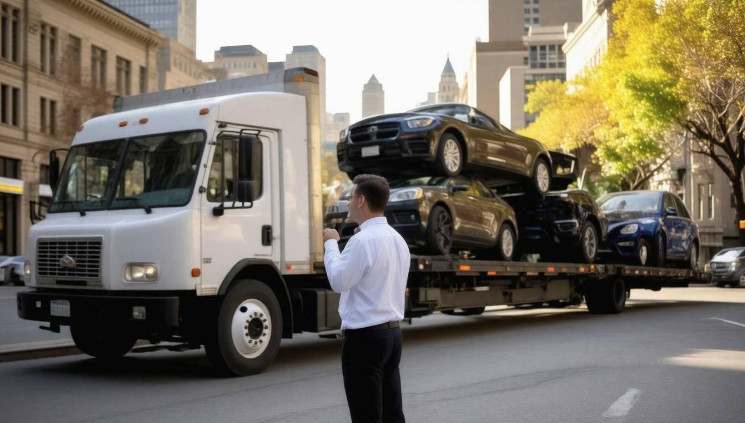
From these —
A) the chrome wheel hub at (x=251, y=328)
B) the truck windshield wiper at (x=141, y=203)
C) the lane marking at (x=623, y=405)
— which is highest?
the truck windshield wiper at (x=141, y=203)

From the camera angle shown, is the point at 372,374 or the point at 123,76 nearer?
the point at 372,374

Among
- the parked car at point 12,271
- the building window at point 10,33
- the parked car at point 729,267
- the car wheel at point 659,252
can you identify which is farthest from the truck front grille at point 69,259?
the building window at point 10,33

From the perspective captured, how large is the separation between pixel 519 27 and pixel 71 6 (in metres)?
136

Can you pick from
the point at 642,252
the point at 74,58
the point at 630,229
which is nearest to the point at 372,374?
the point at 630,229

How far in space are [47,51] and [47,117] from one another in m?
3.51

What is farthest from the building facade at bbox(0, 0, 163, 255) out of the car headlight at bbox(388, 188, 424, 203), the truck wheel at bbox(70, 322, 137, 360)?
the car headlight at bbox(388, 188, 424, 203)

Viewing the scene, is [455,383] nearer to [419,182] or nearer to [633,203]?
[419,182]

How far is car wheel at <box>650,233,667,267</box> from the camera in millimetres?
18750

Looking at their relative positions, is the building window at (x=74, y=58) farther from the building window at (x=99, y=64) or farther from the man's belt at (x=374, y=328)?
the man's belt at (x=374, y=328)

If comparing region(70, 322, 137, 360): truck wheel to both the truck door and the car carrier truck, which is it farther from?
the truck door

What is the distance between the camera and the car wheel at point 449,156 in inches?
489

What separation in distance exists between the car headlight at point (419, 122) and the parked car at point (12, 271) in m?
25.5

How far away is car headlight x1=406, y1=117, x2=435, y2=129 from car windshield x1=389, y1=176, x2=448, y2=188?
2.49 ft

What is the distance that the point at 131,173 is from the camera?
30.5 ft
